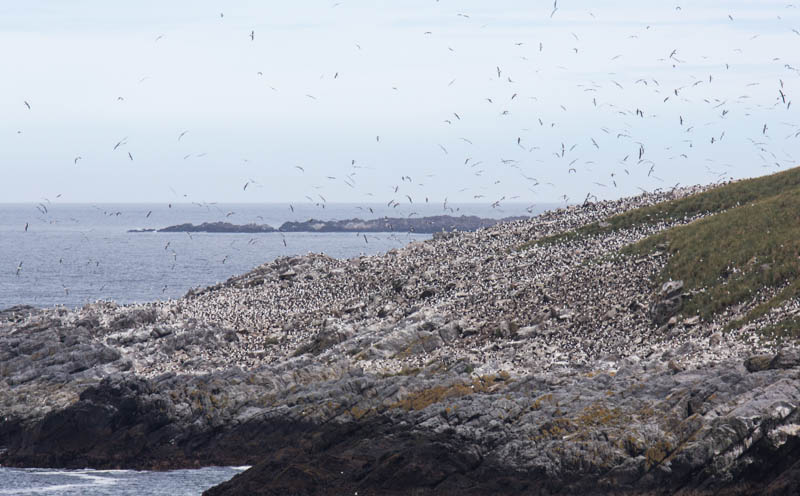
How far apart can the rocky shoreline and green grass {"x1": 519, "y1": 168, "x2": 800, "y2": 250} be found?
205cm

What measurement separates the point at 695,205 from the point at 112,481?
1705 inches

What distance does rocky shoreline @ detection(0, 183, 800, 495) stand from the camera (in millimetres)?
26453

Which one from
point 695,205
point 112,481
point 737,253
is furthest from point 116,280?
point 737,253

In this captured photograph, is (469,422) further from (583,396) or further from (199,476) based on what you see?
(199,476)

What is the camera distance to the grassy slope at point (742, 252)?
132ft

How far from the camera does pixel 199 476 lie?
111ft

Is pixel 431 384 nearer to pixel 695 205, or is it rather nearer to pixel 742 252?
pixel 742 252

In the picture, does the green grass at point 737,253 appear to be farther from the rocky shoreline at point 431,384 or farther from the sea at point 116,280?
the sea at point 116,280

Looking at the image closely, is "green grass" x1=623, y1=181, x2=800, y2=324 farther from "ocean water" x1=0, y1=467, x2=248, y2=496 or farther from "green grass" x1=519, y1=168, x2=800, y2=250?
"ocean water" x1=0, y1=467, x2=248, y2=496

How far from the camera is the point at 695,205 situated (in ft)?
198

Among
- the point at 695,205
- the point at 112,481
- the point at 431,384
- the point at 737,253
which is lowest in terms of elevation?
the point at 112,481

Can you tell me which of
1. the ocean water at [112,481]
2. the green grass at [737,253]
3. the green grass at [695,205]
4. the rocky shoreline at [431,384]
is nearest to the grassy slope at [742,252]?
the green grass at [737,253]

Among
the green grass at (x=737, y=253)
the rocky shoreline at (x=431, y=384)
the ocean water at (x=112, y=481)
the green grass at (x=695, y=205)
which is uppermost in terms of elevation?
the green grass at (x=695, y=205)

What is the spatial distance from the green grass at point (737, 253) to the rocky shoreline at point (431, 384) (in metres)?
1.25
